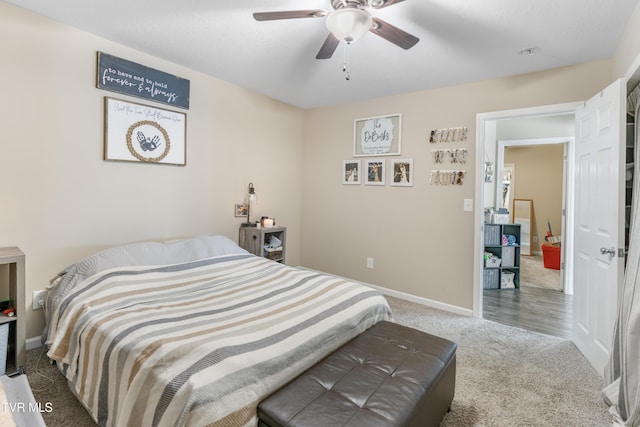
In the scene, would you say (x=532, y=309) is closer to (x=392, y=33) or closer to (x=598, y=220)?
(x=598, y=220)

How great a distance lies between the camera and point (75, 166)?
2.41 m

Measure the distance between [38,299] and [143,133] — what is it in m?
1.50

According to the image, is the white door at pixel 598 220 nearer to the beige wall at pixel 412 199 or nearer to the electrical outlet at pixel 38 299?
the beige wall at pixel 412 199

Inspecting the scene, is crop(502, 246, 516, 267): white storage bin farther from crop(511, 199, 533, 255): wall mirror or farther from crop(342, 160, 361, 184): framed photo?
crop(511, 199, 533, 255): wall mirror

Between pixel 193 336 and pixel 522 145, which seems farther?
pixel 522 145

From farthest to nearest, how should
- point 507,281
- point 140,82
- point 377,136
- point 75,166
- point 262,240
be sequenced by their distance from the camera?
point 507,281 < point 377,136 < point 262,240 < point 140,82 < point 75,166

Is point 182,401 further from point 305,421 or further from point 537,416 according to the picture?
point 537,416

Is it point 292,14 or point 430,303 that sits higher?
point 292,14

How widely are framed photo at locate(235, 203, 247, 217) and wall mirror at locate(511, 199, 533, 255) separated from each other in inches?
226

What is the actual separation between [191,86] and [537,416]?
3697 millimetres

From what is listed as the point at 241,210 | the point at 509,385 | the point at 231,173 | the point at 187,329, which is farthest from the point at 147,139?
the point at 509,385

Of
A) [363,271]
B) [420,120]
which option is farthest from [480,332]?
[420,120]

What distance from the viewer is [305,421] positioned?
1.10 meters

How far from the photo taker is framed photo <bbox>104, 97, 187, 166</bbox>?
256cm
